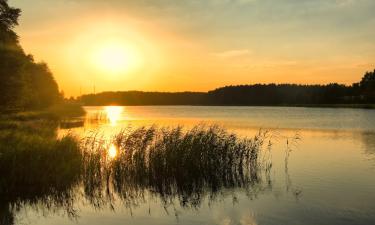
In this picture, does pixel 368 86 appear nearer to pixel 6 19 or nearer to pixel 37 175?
pixel 6 19

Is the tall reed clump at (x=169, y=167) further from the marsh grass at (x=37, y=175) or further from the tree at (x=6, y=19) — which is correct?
the tree at (x=6, y=19)

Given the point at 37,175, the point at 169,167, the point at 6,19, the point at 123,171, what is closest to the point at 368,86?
the point at 6,19

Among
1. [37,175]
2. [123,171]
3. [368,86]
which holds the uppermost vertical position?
[368,86]

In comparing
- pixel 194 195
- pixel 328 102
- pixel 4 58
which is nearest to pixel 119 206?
pixel 194 195

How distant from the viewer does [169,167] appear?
21.2m

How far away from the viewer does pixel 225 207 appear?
16422 mm

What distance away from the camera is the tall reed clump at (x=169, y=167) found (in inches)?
764

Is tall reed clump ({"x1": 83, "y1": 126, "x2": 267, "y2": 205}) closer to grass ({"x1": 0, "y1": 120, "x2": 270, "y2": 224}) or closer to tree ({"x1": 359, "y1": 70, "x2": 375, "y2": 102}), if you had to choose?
grass ({"x1": 0, "y1": 120, "x2": 270, "y2": 224})

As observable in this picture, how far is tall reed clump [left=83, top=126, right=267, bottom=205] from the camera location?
19406 millimetres

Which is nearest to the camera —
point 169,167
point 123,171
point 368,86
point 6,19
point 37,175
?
point 37,175

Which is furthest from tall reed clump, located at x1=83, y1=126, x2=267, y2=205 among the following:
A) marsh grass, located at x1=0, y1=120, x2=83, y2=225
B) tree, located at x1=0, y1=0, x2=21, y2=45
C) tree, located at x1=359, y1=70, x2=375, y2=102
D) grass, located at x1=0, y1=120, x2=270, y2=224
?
tree, located at x1=359, y1=70, x2=375, y2=102

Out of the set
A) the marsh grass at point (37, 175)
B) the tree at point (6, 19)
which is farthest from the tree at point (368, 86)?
the marsh grass at point (37, 175)

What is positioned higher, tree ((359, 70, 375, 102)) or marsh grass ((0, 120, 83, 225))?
tree ((359, 70, 375, 102))

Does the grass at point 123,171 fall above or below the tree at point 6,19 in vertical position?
below
